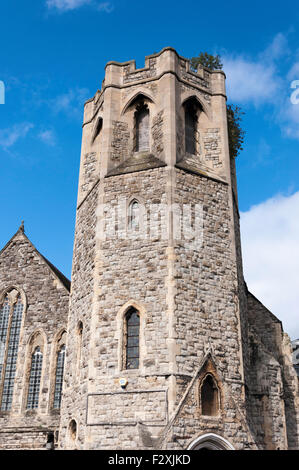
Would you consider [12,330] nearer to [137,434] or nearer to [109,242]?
[109,242]

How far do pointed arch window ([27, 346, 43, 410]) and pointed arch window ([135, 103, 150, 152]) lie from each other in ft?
24.5

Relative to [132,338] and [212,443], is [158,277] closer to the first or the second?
[132,338]

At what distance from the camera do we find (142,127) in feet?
57.8

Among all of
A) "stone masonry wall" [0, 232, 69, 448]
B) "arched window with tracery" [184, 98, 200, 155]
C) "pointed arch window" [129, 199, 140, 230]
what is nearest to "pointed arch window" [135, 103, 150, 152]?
"arched window with tracery" [184, 98, 200, 155]

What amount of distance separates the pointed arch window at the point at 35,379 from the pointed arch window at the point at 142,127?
7.48 m

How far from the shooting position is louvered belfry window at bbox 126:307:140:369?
13.7m

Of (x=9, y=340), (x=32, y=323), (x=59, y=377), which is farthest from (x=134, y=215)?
(x=9, y=340)

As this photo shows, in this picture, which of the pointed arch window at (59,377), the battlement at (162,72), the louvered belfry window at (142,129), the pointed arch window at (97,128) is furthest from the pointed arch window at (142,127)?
the pointed arch window at (59,377)

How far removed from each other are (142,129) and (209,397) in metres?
8.77

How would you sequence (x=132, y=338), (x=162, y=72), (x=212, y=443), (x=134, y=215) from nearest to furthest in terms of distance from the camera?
1. (x=212, y=443)
2. (x=132, y=338)
3. (x=134, y=215)
4. (x=162, y=72)

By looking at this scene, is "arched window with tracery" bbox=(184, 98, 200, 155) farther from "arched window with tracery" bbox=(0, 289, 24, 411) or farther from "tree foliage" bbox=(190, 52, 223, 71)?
"arched window with tracery" bbox=(0, 289, 24, 411)

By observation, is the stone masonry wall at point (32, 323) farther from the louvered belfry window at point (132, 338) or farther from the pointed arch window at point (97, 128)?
the pointed arch window at point (97, 128)

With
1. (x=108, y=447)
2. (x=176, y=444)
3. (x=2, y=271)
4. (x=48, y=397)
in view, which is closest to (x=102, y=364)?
(x=108, y=447)

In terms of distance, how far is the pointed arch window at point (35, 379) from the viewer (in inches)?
684
